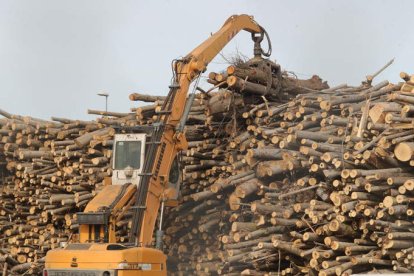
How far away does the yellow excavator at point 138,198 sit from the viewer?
10531 mm

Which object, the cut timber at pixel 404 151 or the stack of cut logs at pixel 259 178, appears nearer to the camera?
the cut timber at pixel 404 151

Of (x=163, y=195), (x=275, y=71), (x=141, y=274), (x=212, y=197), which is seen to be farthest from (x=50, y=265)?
(x=275, y=71)

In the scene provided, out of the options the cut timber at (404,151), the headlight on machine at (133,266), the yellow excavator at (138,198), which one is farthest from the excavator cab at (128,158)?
the cut timber at (404,151)

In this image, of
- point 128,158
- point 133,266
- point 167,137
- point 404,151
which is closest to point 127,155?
point 128,158

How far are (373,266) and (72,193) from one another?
707 cm

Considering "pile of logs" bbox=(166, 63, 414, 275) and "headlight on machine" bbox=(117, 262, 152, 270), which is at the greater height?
"pile of logs" bbox=(166, 63, 414, 275)

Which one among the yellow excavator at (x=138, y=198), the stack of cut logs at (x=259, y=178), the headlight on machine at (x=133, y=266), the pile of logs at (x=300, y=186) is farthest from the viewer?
the yellow excavator at (x=138, y=198)

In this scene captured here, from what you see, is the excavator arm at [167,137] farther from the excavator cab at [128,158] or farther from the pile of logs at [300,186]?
the pile of logs at [300,186]

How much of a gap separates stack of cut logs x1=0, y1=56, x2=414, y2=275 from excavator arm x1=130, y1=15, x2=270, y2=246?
476 millimetres

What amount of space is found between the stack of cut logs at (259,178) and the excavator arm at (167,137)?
48 centimetres

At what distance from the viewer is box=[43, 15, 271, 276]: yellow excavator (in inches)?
415

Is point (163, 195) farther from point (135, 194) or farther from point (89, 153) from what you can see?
point (89, 153)

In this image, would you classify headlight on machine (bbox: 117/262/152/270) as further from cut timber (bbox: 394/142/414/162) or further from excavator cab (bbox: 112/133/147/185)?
cut timber (bbox: 394/142/414/162)

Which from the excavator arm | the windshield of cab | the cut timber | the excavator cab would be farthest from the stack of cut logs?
the windshield of cab
